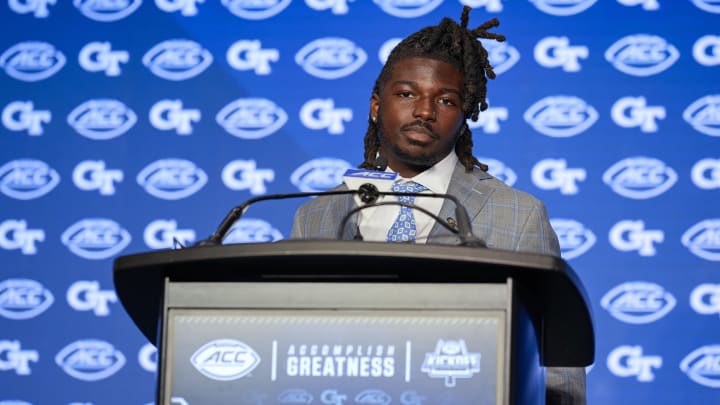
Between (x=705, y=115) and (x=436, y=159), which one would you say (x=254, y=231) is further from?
(x=705, y=115)

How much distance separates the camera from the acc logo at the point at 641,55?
11.9 feet

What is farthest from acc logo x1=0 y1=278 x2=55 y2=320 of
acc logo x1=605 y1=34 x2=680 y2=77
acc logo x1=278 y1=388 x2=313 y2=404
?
acc logo x1=278 y1=388 x2=313 y2=404

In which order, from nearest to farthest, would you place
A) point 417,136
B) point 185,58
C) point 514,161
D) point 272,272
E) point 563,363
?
point 272,272 → point 563,363 → point 417,136 → point 514,161 → point 185,58

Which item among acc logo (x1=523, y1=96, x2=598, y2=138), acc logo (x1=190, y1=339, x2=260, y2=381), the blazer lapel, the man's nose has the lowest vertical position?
acc logo (x1=190, y1=339, x2=260, y2=381)

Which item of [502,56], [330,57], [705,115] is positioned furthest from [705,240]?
[330,57]

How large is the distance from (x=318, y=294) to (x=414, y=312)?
13cm

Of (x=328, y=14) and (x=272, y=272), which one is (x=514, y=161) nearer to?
(x=328, y=14)

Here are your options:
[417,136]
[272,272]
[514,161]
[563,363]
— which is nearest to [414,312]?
[272,272]

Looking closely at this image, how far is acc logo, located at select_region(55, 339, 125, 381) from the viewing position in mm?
3723

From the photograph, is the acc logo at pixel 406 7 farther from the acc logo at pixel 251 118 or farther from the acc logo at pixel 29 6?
the acc logo at pixel 29 6

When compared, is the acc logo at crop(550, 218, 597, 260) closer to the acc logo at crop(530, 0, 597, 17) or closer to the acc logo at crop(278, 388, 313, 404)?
the acc logo at crop(530, 0, 597, 17)

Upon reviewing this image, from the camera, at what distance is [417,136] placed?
8.14 ft

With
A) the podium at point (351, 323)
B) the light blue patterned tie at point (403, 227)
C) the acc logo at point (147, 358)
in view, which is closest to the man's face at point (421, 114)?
the light blue patterned tie at point (403, 227)

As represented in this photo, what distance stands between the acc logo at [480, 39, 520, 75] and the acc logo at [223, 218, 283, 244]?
34.4 inches
